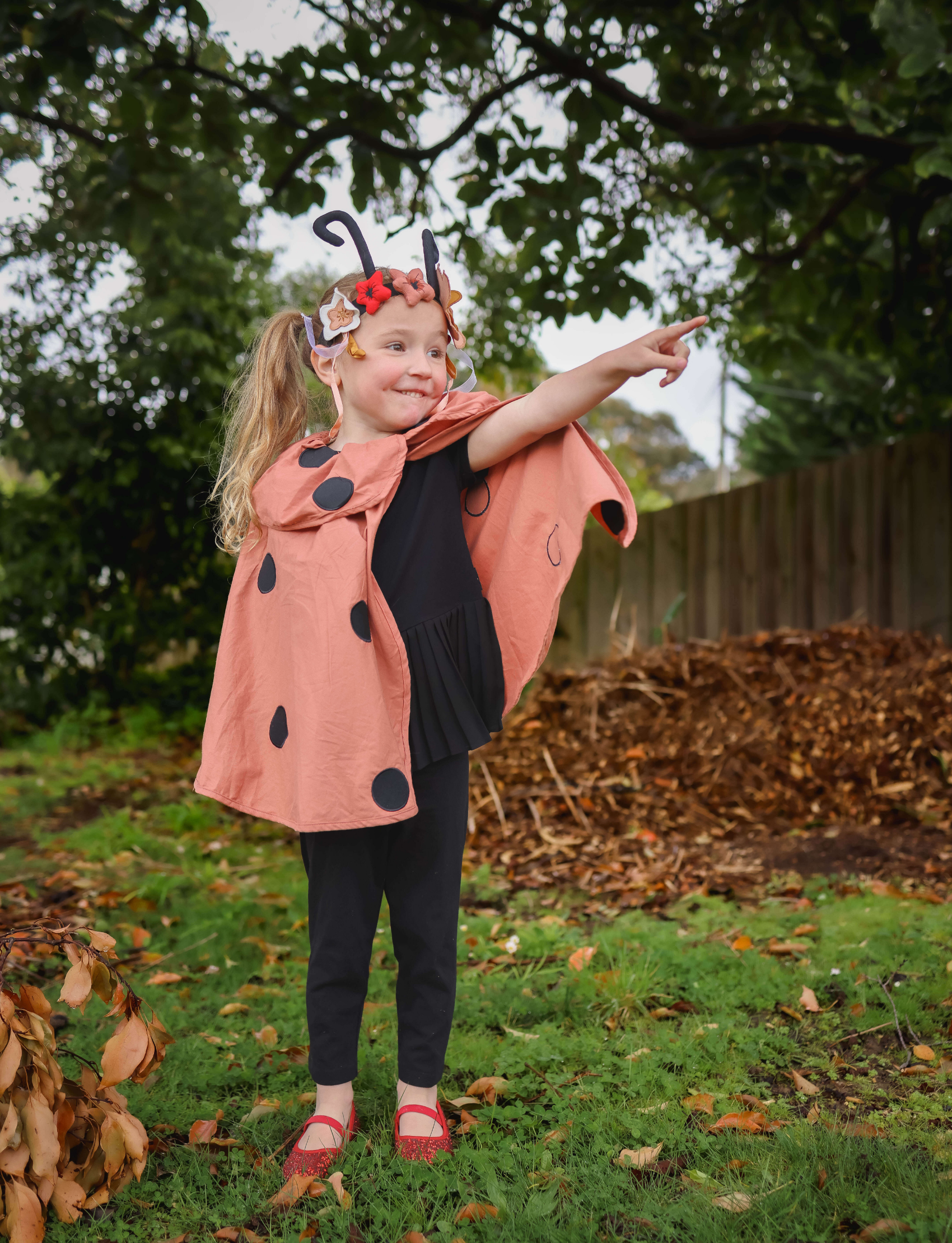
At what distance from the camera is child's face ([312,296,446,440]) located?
205 cm

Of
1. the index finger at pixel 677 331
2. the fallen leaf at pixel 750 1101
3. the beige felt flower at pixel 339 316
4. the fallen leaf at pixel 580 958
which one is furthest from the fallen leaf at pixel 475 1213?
the beige felt flower at pixel 339 316

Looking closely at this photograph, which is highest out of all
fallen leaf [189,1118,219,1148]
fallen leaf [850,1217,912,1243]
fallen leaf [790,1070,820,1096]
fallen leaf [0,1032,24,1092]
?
fallen leaf [0,1032,24,1092]

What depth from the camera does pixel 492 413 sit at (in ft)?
6.74

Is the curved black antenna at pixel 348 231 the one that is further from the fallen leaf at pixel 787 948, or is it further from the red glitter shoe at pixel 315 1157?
the fallen leaf at pixel 787 948

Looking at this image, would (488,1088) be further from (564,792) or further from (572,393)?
(564,792)

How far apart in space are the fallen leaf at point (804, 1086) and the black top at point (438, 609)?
1132mm

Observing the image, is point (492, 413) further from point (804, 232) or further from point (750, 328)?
point (750, 328)

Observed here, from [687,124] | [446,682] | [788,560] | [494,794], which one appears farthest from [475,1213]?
[788,560]

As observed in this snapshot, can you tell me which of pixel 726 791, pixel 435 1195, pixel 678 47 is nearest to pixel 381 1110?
pixel 435 1195

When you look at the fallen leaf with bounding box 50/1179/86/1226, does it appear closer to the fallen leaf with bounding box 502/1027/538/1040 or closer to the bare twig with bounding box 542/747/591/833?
the fallen leaf with bounding box 502/1027/538/1040

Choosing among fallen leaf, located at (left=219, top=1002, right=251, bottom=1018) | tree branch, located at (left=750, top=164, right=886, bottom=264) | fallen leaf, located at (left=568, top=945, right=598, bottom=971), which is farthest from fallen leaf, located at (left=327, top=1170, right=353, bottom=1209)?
tree branch, located at (left=750, top=164, right=886, bottom=264)

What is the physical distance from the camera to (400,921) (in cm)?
206

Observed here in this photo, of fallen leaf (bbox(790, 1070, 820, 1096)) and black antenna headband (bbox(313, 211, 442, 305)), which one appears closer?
black antenna headband (bbox(313, 211, 442, 305))

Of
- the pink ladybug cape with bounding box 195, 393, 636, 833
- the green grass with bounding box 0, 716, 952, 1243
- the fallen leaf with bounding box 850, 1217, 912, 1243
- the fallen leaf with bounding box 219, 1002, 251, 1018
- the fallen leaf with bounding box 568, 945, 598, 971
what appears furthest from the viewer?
the fallen leaf with bounding box 568, 945, 598, 971
